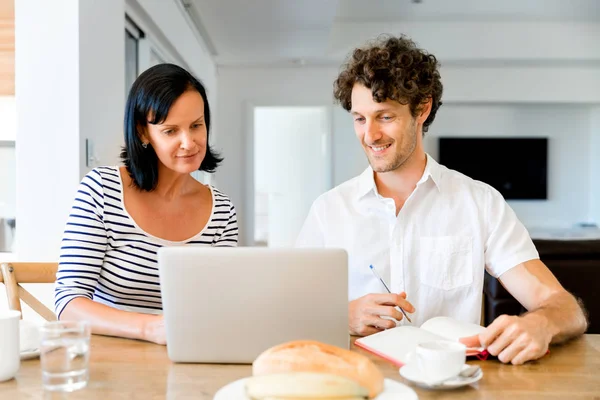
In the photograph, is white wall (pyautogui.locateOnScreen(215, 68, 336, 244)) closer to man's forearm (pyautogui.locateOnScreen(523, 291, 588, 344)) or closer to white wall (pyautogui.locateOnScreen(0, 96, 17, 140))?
white wall (pyautogui.locateOnScreen(0, 96, 17, 140))

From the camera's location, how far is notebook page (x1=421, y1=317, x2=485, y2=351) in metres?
1.15

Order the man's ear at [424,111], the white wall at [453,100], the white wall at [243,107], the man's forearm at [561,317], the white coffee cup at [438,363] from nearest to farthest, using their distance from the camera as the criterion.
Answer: the white coffee cup at [438,363] < the man's forearm at [561,317] < the man's ear at [424,111] < the white wall at [453,100] < the white wall at [243,107]

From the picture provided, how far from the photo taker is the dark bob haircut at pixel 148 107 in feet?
5.02

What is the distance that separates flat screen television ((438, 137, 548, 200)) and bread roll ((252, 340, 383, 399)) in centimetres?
631

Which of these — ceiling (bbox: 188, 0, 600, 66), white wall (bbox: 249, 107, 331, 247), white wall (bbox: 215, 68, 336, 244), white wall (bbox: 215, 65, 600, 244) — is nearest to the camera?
ceiling (bbox: 188, 0, 600, 66)

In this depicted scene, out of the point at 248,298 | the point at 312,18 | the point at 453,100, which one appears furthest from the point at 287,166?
the point at 248,298

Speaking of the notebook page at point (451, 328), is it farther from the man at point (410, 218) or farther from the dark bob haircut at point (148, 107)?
the dark bob haircut at point (148, 107)

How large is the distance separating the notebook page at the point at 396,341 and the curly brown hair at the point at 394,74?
2.31ft

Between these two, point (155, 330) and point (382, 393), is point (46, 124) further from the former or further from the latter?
point (382, 393)

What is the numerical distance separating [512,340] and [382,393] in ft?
1.26

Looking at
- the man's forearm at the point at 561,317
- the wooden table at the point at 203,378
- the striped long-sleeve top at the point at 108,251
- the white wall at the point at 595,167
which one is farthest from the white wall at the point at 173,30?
the white wall at the point at 595,167

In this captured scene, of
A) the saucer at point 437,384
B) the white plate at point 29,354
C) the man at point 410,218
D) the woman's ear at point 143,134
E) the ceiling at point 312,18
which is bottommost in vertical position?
the white plate at point 29,354

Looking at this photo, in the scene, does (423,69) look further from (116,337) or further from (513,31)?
(513,31)

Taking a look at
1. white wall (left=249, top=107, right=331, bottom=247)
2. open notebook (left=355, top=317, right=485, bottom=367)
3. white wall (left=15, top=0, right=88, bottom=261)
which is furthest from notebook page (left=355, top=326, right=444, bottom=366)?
white wall (left=249, top=107, right=331, bottom=247)
